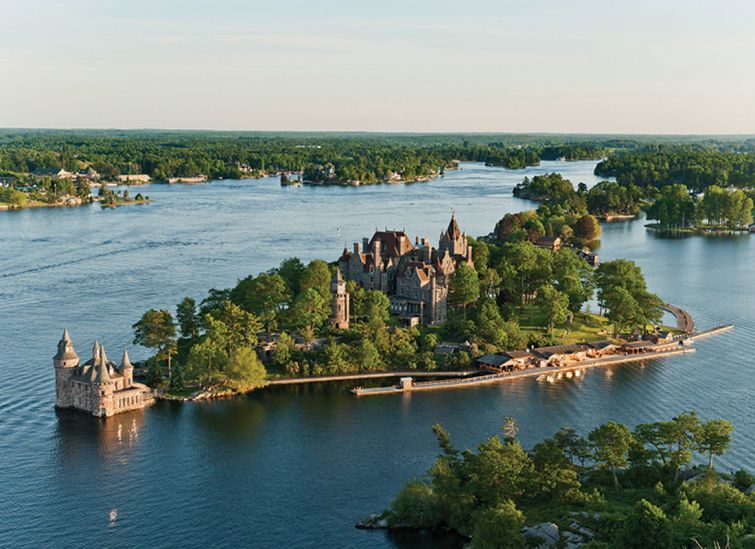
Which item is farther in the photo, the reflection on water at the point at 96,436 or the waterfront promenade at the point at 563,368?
the waterfront promenade at the point at 563,368

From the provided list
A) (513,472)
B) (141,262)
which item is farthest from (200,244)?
(513,472)

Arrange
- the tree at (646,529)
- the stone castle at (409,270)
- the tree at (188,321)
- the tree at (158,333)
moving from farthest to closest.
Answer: the stone castle at (409,270) → the tree at (188,321) → the tree at (158,333) → the tree at (646,529)

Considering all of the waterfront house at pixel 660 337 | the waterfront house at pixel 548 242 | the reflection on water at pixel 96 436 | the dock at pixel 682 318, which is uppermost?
the waterfront house at pixel 548 242

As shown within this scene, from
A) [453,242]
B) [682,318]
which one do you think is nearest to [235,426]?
[453,242]

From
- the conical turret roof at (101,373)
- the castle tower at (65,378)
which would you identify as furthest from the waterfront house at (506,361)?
the castle tower at (65,378)

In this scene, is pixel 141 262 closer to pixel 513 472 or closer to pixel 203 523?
pixel 203 523

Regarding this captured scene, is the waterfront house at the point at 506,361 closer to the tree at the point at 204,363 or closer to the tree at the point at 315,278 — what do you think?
the tree at the point at 315,278

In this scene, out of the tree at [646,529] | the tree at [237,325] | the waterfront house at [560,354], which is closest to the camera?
the tree at [646,529]

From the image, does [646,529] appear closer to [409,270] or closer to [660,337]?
[660,337]
